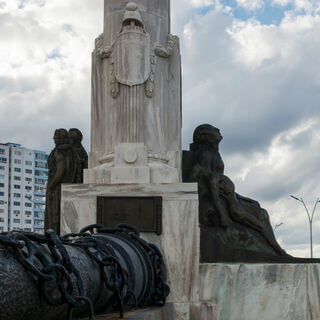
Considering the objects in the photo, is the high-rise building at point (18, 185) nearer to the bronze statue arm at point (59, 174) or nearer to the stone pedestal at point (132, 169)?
the bronze statue arm at point (59, 174)

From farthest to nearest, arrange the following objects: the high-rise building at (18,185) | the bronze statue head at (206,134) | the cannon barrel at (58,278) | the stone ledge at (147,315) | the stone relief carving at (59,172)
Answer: the high-rise building at (18,185) < the bronze statue head at (206,134) < the stone relief carving at (59,172) < the stone ledge at (147,315) < the cannon barrel at (58,278)

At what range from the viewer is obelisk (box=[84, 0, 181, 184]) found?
27.6 ft

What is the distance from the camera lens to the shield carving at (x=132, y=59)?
28.6 feet

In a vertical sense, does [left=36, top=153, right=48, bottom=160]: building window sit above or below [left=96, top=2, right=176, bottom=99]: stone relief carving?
above

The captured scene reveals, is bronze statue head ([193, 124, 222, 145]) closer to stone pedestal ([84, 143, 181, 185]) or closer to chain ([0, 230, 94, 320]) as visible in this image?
stone pedestal ([84, 143, 181, 185])

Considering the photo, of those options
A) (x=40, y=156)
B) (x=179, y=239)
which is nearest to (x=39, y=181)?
(x=40, y=156)

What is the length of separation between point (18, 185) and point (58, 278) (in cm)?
9281

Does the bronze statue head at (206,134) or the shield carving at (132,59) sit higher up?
the shield carving at (132,59)

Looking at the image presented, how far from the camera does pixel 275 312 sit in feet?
27.9

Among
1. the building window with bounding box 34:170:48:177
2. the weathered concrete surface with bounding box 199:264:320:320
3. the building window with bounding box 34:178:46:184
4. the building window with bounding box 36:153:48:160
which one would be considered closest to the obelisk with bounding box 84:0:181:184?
the weathered concrete surface with bounding box 199:264:320:320

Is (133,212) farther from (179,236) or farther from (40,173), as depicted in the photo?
(40,173)

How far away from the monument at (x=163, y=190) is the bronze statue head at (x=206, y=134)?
23 mm

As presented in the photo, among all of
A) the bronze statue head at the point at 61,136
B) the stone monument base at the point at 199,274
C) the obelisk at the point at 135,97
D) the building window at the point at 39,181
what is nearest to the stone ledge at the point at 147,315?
the stone monument base at the point at 199,274

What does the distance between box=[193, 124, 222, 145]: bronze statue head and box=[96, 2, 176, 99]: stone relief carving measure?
1145 mm
